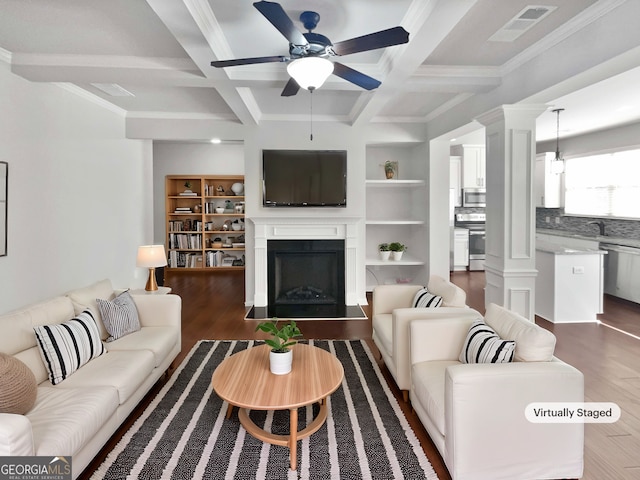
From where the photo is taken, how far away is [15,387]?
73.9 inches

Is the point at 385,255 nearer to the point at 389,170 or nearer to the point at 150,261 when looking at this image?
the point at 389,170

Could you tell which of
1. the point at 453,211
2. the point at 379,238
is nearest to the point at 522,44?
the point at 379,238

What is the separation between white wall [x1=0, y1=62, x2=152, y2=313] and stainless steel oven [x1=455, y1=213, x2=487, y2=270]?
247 inches

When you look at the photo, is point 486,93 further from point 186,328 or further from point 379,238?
point 186,328

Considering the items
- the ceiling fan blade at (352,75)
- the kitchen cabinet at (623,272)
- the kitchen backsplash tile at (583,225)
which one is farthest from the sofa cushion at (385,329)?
the kitchen backsplash tile at (583,225)

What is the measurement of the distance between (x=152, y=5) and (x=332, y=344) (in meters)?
3.13

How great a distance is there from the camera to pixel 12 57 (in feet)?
9.84

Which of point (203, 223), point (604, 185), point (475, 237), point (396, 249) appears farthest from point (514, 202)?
point (203, 223)

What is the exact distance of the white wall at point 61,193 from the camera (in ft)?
10.2

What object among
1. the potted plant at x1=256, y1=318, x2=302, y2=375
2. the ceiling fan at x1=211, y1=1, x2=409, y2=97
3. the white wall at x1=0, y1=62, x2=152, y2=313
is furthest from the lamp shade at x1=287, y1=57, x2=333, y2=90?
the white wall at x1=0, y1=62, x2=152, y2=313

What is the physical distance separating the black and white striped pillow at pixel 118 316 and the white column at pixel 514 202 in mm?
3288

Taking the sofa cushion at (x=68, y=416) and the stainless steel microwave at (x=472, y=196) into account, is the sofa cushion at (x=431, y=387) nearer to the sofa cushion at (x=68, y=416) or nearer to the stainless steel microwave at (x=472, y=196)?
the sofa cushion at (x=68, y=416)

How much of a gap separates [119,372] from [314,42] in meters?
2.29

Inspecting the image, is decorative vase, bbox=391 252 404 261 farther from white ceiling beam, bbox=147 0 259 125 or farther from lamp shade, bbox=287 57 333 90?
lamp shade, bbox=287 57 333 90
